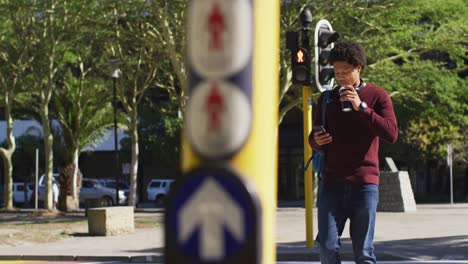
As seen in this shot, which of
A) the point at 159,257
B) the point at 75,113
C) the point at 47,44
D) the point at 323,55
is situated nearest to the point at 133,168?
the point at 75,113

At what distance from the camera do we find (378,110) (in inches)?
227

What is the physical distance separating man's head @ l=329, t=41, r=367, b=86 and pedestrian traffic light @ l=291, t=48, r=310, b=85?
7235mm

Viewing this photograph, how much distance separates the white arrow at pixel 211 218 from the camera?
2.00 m

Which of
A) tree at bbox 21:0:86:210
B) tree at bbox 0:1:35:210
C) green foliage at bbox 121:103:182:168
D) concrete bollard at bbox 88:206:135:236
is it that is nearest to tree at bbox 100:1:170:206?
tree at bbox 21:0:86:210

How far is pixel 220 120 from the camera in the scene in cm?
205

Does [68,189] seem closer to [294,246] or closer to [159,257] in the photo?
[159,257]

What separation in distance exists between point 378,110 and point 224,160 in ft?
12.7

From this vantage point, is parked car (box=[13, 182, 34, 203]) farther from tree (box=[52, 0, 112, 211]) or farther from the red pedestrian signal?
the red pedestrian signal

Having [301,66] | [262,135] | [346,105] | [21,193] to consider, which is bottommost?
[21,193]

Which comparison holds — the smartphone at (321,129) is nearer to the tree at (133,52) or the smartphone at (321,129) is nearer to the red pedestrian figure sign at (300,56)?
the red pedestrian figure sign at (300,56)

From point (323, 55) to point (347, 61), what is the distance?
6549 mm

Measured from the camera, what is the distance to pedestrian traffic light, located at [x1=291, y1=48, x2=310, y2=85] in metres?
13.0

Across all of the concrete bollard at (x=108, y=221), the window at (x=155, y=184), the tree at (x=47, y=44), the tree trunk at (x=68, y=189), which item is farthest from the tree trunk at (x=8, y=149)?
the concrete bollard at (x=108, y=221)

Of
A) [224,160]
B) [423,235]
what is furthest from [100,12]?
[224,160]
